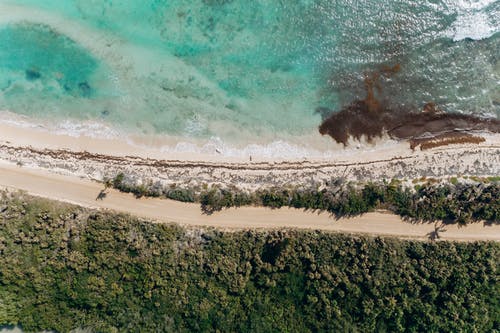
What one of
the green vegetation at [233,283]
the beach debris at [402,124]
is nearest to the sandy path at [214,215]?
the green vegetation at [233,283]

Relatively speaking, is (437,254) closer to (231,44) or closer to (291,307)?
(291,307)

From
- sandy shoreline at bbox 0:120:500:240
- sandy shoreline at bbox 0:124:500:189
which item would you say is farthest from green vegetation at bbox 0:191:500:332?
sandy shoreline at bbox 0:124:500:189

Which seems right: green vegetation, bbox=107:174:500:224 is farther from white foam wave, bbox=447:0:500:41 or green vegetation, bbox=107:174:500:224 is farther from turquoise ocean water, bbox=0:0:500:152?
white foam wave, bbox=447:0:500:41

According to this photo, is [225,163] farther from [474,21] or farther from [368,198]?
[474,21]

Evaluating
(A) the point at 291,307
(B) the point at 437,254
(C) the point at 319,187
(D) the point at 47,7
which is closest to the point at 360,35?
(C) the point at 319,187

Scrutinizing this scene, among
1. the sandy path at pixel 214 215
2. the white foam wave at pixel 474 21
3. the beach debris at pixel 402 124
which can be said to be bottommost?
the sandy path at pixel 214 215

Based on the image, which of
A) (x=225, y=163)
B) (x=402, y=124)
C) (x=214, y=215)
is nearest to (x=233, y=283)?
(x=214, y=215)

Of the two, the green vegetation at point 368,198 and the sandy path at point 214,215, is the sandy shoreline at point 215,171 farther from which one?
the green vegetation at point 368,198
